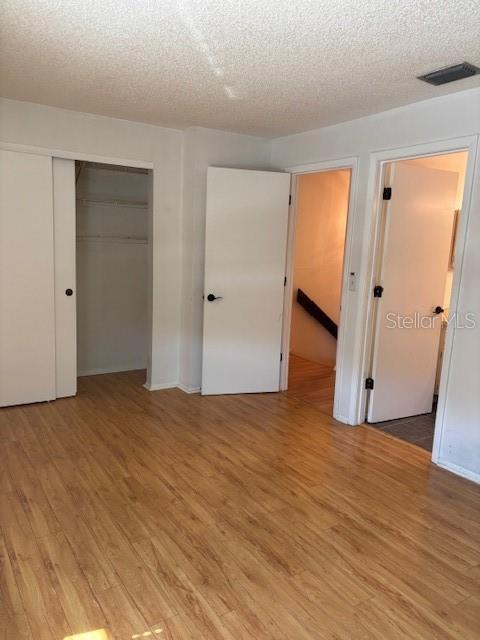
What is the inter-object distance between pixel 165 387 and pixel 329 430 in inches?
65.9

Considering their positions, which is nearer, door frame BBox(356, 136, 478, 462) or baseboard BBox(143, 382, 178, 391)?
door frame BBox(356, 136, 478, 462)

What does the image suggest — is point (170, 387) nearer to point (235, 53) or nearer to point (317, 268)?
point (317, 268)

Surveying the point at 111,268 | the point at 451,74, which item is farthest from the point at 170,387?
the point at 451,74

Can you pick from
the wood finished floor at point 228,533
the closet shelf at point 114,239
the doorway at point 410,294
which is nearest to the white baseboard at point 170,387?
the wood finished floor at point 228,533

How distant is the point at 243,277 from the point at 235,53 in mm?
2076

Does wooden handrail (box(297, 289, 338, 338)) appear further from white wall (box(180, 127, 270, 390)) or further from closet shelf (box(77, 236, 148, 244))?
closet shelf (box(77, 236, 148, 244))

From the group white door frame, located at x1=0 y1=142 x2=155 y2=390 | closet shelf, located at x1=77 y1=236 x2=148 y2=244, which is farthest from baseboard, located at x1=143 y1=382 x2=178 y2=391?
closet shelf, located at x1=77 y1=236 x2=148 y2=244

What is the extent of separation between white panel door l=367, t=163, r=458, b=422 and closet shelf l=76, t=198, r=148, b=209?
2619 millimetres

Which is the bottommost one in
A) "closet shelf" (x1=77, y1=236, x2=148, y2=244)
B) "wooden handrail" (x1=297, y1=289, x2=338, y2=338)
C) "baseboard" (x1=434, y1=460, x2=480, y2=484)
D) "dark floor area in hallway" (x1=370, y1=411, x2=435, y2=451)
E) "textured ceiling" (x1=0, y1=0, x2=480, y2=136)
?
"dark floor area in hallway" (x1=370, y1=411, x2=435, y2=451)

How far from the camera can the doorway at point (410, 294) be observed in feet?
11.8

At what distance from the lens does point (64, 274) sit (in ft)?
13.0

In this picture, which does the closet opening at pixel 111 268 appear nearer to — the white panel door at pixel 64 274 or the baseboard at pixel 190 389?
the baseboard at pixel 190 389

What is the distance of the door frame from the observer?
9.53 ft

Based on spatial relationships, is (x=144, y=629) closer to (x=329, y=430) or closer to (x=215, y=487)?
(x=215, y=487)
